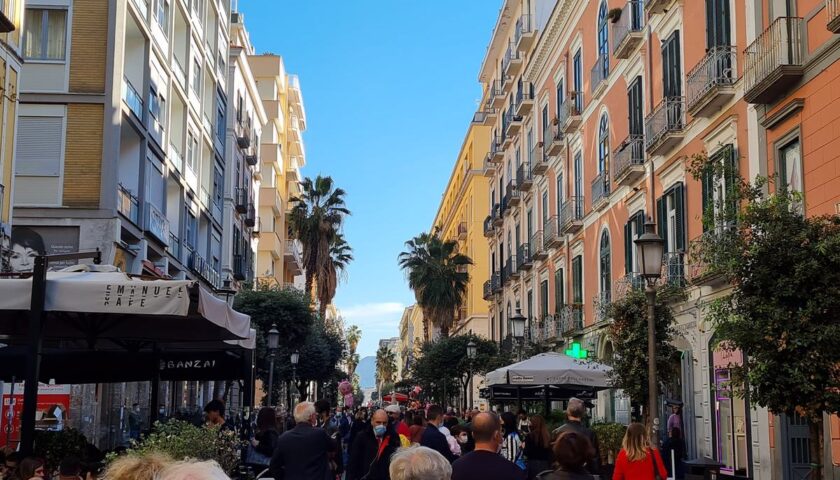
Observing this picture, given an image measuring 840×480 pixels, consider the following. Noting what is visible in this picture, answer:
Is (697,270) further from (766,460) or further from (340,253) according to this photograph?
(340,253)

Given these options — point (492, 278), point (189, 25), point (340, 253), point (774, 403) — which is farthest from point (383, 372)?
point (774, 403)

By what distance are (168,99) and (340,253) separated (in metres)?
36.1

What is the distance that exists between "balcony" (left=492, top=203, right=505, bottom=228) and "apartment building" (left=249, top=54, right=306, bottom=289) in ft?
44.8

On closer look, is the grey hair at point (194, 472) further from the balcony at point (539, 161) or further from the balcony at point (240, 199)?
the balcony at point (240, 199)

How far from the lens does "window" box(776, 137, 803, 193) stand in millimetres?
16650

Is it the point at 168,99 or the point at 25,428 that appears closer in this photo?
the point at 25,428

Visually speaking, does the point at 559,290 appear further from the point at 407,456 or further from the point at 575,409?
the point at 407,456

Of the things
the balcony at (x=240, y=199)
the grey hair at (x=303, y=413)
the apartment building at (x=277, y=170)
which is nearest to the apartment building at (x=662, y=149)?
the grey hair at (x=303, y=413)

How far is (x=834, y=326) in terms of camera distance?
38.2ft

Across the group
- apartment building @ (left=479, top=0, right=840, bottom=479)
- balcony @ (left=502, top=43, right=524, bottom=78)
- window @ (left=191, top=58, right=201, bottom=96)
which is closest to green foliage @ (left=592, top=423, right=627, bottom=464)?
apartment building @ (left=479, top=0, right=840, bottom=479)

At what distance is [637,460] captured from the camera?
9266mm

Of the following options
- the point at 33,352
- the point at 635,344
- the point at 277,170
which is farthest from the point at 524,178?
the point at 33,352

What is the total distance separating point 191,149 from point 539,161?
1331 cm

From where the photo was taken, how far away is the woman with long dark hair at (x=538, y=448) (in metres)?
12.4
